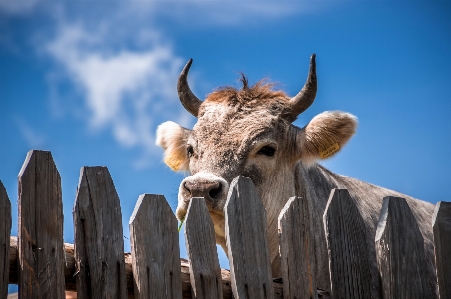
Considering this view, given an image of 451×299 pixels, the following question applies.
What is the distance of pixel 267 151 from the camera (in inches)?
245

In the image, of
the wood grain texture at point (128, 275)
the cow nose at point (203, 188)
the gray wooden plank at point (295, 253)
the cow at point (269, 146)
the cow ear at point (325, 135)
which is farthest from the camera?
the cow ear at point (325, 135)

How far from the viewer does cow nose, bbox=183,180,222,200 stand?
5145 mm

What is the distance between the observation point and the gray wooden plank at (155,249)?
10.2ft

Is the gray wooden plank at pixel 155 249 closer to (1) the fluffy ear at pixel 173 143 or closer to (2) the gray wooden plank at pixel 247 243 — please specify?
(2) the gray wooden plank at pixel 247 243

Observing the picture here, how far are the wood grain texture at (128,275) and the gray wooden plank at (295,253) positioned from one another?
0.09 meters

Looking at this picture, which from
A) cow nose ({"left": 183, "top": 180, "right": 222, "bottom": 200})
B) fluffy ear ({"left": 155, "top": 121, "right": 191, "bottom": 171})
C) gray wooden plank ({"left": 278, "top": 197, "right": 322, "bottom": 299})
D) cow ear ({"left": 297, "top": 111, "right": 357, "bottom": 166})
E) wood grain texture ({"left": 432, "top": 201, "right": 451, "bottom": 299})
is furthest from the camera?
fluffy ear ({"left": 155, "top": 121, "right": 191, "bottom": 171})

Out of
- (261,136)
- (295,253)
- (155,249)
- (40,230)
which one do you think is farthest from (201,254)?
(261,136)

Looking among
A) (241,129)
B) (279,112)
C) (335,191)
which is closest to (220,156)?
(241,129)

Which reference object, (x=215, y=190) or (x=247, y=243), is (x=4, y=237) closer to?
(x=247, y=243)

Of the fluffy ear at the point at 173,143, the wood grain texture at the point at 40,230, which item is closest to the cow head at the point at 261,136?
the fluffy ear at the point at 173,143

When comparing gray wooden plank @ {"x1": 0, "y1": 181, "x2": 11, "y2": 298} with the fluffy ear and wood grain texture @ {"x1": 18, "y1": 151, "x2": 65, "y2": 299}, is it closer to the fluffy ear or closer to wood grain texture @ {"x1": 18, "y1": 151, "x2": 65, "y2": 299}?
wood grain texture @ {"x1": 18, "y1": 151, "x2": 65, "y2": 299}

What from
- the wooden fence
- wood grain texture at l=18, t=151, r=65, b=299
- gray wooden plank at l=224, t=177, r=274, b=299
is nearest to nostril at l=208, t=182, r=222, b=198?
the wooden fence

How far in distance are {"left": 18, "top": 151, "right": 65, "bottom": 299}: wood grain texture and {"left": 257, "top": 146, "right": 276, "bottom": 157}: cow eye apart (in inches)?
130

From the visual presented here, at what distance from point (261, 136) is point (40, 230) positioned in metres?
3.49
